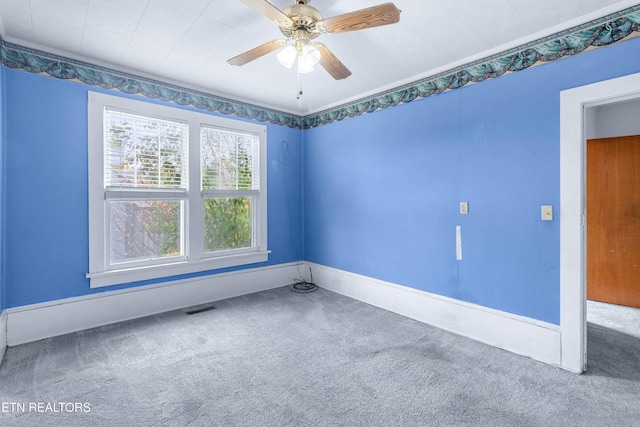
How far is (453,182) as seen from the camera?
3.00 metres

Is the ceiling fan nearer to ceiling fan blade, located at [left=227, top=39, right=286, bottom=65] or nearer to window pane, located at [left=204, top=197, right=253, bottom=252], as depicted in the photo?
ceiling fan blade, located at [left=227, top=39, right=286, bottom=65]

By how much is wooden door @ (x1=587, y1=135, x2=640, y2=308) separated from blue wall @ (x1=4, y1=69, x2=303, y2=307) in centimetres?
559

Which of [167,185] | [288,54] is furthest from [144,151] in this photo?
[288,54]

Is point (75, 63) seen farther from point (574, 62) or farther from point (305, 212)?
point (574, 62)

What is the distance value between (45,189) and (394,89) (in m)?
3.53

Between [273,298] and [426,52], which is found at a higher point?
[426,52]

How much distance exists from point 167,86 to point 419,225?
3.10 meters

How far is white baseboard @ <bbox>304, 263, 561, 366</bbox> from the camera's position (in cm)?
243

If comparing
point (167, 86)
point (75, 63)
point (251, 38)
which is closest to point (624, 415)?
point (251, 38)

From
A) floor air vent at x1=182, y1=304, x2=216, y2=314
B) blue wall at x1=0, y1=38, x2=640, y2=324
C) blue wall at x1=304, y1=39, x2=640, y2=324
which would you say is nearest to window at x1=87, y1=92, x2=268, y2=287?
blue wall at x1=0, y1=38, x2=640, y2=324

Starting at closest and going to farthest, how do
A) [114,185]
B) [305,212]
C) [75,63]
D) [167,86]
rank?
[75,63] < [114,185] < [167,86] < [305,212]

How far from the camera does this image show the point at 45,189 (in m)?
2.75

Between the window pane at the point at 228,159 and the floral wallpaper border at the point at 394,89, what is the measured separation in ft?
0.97

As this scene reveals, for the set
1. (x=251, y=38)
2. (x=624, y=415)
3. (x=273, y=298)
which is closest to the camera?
(x=624, y=415)
